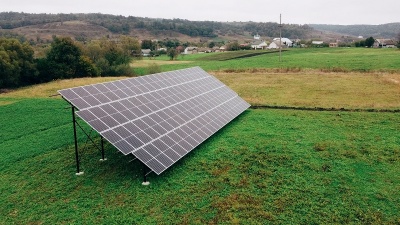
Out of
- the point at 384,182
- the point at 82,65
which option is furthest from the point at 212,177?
the point at 82,65

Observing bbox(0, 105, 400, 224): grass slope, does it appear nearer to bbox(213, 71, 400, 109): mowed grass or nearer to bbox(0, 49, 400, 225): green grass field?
bbox(0, 49, 400, 225): green grass field

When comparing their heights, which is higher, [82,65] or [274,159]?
[82,65]

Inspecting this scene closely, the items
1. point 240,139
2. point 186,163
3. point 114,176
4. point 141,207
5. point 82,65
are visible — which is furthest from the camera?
point 82,65

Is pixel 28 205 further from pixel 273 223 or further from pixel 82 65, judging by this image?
pixel 82 65

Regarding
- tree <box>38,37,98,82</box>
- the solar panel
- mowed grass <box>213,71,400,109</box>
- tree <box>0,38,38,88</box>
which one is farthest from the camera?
tree <box>38,37,98,82</box>

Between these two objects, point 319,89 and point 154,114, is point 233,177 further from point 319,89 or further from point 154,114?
point 319,89

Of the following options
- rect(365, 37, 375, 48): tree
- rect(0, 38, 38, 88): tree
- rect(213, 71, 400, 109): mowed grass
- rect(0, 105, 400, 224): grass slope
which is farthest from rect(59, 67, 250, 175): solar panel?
rect(365, 37, 375, 48): tree
